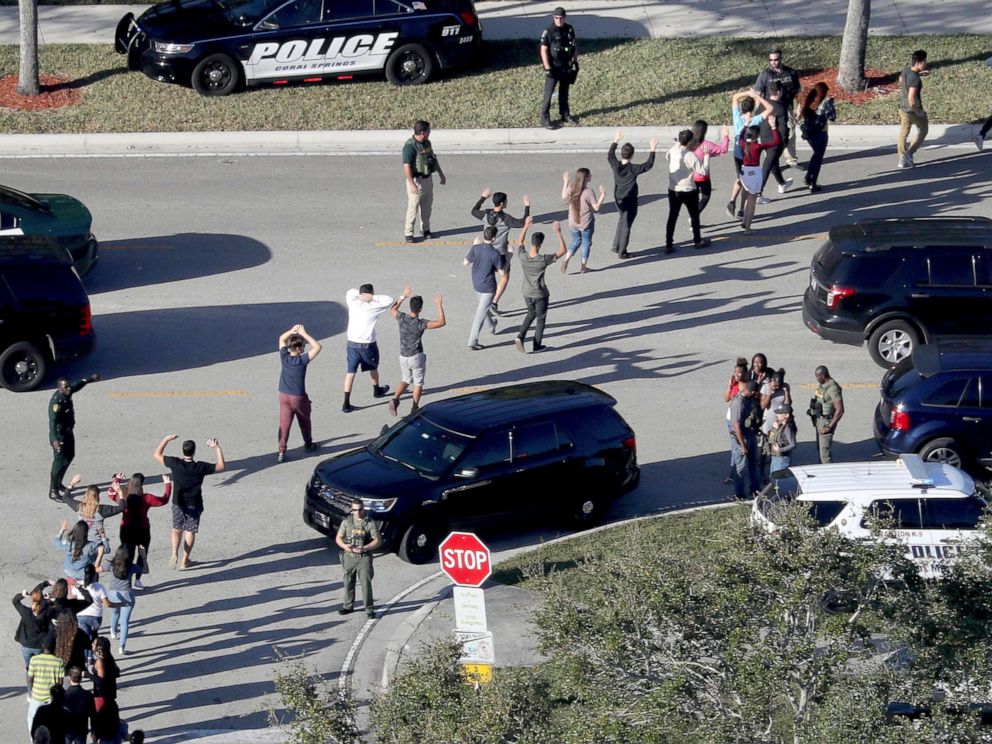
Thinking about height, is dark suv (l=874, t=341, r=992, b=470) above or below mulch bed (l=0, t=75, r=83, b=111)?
below

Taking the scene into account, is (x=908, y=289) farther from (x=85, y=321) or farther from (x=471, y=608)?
(x=85, y=321)

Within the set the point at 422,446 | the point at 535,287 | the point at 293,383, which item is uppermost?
the point at 535,287

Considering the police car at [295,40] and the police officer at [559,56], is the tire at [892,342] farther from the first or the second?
the police car at [295,40]

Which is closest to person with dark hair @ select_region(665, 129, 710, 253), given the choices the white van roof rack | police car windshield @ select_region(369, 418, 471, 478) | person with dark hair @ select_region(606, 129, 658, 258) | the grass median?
person with dark hair @ select_region(606, 129, 658, 258)

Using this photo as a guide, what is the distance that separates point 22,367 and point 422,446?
5734mm

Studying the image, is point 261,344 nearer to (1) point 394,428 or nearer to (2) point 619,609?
(1) point 394,428

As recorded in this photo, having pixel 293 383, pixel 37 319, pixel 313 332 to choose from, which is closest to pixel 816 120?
pixel 313 332

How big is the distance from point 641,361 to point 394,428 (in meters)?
4.71

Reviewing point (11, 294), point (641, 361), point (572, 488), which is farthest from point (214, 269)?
point (572, 488)

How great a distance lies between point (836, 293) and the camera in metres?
19.3

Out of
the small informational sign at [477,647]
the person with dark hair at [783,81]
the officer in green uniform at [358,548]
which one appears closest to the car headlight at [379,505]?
the officer in green uniform at [358,548]

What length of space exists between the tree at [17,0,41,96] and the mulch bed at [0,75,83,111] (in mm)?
134

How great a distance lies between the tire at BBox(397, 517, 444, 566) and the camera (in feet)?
50.5

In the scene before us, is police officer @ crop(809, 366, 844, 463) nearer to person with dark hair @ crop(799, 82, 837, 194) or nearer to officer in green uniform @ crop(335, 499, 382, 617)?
officer in green uniform @ crop(335, 499, 382, 617)
